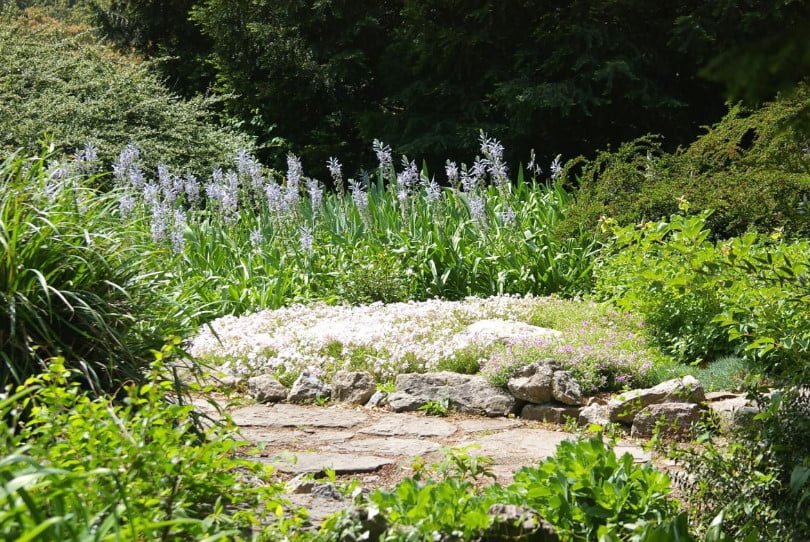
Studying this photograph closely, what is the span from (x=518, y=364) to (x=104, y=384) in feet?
8.48

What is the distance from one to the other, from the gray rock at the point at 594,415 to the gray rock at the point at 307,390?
5.61 feet

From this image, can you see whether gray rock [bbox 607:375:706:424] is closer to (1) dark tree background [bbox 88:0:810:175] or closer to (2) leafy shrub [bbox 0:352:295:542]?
(2) leafy shrub [bbox 0:352:295:542]

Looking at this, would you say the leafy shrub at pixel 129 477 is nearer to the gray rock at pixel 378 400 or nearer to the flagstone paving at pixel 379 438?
the flagstone paving at pixel 379 438

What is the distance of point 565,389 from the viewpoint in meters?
5.37

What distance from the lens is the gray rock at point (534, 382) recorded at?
17.7ft

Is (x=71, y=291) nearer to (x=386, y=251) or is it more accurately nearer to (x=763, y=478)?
(x=763, y=478)

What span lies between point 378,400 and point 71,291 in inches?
94.3

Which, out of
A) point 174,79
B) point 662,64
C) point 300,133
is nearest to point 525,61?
point 662,64

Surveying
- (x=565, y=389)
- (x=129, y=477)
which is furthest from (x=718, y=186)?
(x=129, y=477)

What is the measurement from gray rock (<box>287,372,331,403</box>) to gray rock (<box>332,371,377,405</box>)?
0.07 m

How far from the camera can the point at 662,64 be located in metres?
12.8

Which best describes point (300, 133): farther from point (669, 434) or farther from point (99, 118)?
point (669, 434)

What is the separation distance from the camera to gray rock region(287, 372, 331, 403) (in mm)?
5953

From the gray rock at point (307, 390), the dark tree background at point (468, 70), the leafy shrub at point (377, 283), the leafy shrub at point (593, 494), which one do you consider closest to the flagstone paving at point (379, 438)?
the gray rock at point (307, 390)
